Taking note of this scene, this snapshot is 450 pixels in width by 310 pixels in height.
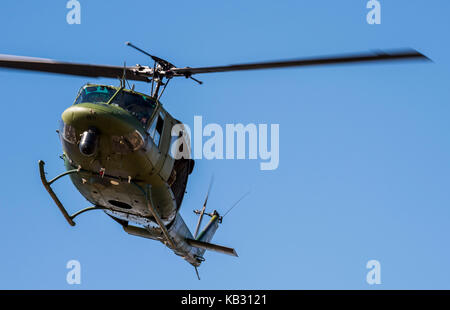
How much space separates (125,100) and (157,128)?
36.8 inches

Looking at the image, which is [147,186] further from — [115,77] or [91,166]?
[115,77]

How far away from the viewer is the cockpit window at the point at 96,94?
44.7 feet

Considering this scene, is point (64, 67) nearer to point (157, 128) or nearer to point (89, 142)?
point (157, 128)

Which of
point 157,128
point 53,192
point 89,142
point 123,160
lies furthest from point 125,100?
point 53,192

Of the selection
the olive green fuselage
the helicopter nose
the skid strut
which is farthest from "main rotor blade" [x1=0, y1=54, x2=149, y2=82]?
the helicopter nose

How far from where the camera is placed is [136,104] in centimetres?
1373

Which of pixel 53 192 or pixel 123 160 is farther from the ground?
pixel 123 160

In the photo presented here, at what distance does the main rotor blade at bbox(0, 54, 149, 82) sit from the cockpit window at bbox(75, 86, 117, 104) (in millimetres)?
1397

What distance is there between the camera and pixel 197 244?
17344 mm

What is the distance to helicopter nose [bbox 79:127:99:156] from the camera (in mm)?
12516

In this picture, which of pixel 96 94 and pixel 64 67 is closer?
pixel 96 94

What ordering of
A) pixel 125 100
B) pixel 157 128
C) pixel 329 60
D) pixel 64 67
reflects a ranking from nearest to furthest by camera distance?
pixel 329 60 → pixel 125 100 → pixel 157 128 → pixel 64 67

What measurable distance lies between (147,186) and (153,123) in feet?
4.42

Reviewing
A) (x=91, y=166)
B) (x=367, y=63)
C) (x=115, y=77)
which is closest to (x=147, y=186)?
(x=91, y=166)
